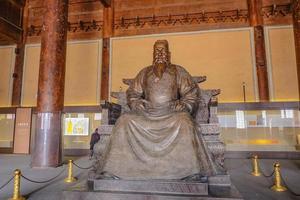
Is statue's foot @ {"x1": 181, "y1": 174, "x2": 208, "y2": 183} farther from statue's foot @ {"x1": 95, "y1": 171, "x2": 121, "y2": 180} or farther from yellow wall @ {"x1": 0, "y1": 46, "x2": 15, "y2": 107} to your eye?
yellow wall @ {"x1": 0, "y1": 46, "x2": 15, "y2": 107}

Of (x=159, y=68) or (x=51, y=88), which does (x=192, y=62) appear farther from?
(x=159, y=68)

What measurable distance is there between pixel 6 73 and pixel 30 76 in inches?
42.5

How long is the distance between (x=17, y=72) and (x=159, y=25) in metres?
5.91

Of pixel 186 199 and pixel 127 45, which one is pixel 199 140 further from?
pixel 127 45

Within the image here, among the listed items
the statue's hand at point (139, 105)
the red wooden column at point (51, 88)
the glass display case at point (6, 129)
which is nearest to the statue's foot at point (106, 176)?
the statue's hand at point (139, 105)

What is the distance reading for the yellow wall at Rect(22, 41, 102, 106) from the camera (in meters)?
9.52

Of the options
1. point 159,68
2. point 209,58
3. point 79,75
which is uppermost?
point 209,58

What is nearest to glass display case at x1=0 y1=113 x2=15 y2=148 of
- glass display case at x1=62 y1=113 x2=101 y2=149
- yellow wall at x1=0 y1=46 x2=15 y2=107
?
yellow wall at x1=0 y1=46 x2=15 y2=107

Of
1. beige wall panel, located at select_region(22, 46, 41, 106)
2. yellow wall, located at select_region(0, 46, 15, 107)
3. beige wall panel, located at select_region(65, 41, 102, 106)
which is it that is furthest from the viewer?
yellow wall, located at select_region(0, 46, 15, 107)

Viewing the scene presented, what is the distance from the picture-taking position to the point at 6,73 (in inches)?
402

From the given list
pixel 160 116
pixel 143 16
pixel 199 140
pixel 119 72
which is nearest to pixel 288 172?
pixel 199 140

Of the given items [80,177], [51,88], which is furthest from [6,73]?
[80,177]

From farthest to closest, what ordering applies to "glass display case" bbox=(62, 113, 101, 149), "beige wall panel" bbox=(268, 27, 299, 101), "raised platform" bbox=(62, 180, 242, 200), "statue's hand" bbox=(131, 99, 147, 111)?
"glass display case" bbox=(62, 113, 101, 149), "beige wall panel" bbox=(268, 27, 299, 101), "statue's hand" bbox=(131, 99, 147, 111), "raised platform" bbox=(62, 180, 242, 200)

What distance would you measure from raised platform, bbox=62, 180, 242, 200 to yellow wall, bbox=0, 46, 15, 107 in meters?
8.64
